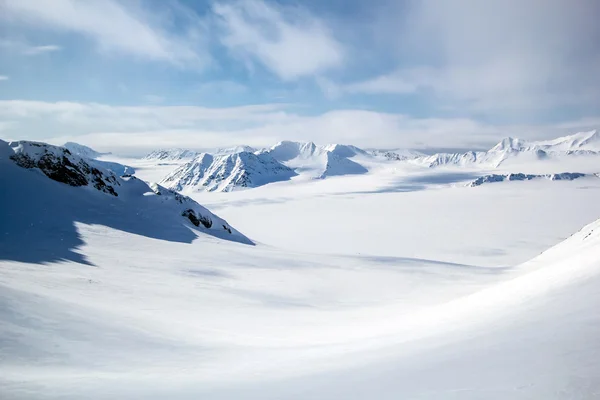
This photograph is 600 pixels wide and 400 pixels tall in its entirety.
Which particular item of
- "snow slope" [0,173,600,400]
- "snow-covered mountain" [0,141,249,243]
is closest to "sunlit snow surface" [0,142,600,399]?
"snow slope" [0,173,600,400]

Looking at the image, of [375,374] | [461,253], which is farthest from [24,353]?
[461,253]

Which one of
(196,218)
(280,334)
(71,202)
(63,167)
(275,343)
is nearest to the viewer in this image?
(275,343)

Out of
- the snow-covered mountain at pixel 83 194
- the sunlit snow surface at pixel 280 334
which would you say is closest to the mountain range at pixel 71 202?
the snow-covered mountain at pixel 83 194

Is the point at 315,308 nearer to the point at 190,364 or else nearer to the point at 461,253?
the point at 190,364

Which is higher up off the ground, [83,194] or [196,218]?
[83,194]

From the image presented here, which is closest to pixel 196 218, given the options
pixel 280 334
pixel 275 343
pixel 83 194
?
pixel 83 194

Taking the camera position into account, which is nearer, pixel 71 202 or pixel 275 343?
pixel 275 343

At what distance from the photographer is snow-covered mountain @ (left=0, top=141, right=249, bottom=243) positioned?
25500 millimetres

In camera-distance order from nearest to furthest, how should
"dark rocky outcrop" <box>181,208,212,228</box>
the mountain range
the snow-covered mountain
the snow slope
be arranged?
1. the snow slope
2. the mountain range
3. the snow-covered mountain
4. "dark rocky outcrop" <box>181,208,212,228</box>

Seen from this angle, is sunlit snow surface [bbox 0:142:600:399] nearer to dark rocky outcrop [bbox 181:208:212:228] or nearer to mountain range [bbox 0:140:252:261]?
mountain range [bbox 0:140:252:261]

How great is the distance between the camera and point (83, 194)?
28.8 meters

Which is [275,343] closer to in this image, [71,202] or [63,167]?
[71,202]

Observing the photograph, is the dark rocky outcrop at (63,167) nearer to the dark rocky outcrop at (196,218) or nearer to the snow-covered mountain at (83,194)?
the snow-covered mountain at (83,194)

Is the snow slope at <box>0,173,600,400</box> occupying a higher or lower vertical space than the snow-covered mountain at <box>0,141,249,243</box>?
lower
